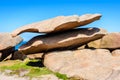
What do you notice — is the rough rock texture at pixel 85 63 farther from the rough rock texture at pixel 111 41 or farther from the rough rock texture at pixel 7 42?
the rough rock texture at pixel 7 42

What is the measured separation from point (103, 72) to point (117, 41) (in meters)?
5.43

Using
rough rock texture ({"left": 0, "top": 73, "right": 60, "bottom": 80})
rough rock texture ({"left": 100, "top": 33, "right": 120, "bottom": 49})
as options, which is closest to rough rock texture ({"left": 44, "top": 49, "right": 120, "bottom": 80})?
rough rock texture ({"left": 0, "top": 73, "right": 60, "bottom": 80})

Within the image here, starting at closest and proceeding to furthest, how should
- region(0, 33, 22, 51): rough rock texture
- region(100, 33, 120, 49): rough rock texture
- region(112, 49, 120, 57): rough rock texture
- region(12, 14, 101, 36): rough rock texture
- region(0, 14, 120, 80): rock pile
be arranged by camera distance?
region(0, 14, 120, 80): rock pile
region(12, 14, 101, 36): rough rock texture
region(112, 49, 120, 57): rough rock texture
region(100, 33, 120, 49): rough rock texture
region(0, 33, 22, 51): rough rock texture

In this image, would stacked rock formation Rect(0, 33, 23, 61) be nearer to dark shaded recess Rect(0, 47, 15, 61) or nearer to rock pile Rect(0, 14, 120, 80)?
dark shaded recess Rect(0, 47, 15, 61)

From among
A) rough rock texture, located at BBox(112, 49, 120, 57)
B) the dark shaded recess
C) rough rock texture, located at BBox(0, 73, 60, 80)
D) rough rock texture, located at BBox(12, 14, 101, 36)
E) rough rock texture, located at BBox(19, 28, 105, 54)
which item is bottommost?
the dark shaded recess

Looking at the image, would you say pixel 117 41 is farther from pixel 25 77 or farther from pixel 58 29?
pixel 25 77

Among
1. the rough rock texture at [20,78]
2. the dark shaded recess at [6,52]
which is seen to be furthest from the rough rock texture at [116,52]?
the dark shaded recess at [6,52]

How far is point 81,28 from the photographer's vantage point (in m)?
27.2

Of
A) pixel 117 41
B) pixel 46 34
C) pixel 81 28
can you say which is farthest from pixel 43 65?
pixel 117 41

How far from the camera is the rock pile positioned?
23.9 metres

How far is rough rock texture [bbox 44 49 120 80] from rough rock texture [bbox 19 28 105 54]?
0.71 metres

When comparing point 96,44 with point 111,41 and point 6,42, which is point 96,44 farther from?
A: point 6,42

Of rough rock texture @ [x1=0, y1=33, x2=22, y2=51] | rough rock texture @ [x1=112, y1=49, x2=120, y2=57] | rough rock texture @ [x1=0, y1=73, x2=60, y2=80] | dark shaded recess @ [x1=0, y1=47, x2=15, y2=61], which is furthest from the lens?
dark shaded recess @ [x1=0, y1=47, x2=15, y2=61]

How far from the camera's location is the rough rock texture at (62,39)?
25.5m
